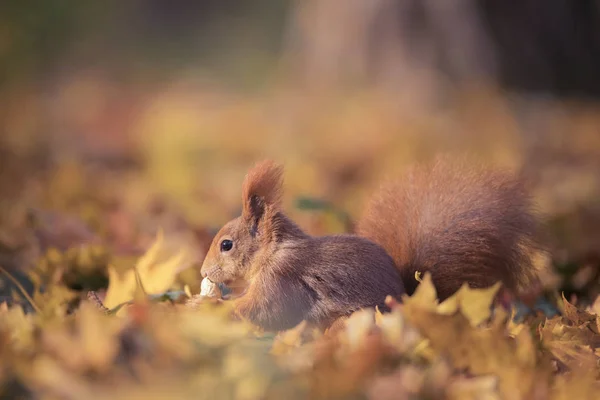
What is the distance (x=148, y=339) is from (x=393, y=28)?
5.38m

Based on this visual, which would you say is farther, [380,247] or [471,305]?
[380,247]


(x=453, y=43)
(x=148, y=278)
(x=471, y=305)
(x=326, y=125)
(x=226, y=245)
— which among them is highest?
(x=453, y=43)

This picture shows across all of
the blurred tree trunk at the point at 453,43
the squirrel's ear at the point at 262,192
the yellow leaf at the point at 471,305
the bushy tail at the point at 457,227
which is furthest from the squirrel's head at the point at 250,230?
the blurred tree trunk at the point at 453,43

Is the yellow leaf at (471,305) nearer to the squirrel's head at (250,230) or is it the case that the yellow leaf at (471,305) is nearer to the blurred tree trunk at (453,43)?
the squirrel's head at (250,230)

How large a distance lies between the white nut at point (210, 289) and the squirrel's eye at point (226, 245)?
0.10 meters

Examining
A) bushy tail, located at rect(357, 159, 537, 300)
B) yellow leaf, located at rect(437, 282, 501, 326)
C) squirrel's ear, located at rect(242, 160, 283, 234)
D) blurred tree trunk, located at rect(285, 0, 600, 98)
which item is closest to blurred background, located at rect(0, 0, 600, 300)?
blurred tree trunk, located at rect(285, 0, 600, 98)

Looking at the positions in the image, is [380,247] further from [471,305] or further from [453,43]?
[453,43]

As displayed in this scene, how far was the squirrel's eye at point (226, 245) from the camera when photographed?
203 centimetres

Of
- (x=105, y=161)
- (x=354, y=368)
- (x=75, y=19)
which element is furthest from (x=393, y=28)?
(x=75, y=19)

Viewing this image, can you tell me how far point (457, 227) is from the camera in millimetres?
2092

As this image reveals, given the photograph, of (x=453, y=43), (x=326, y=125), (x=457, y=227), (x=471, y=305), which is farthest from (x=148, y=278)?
(x=453, y=43)

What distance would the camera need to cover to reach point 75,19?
11406 millimetres

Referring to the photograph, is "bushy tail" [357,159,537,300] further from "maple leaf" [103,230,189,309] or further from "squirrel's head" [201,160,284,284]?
"maple leaf" [103,230,189,309]

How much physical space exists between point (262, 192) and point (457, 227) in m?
0.53
